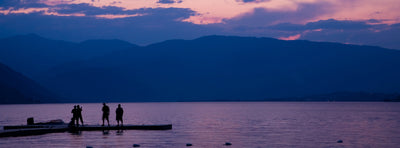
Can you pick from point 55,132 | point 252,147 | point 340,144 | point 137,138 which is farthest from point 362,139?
point 55,132

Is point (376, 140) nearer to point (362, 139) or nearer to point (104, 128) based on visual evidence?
point (362, 139)

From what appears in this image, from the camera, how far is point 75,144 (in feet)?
134

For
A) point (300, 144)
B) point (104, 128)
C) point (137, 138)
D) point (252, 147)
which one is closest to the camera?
point (252, 147)

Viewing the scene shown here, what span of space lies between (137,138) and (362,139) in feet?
60.7

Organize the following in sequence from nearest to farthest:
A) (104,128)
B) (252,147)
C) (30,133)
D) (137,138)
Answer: (252,147) < (137,138) < (30,133) < (104,128)

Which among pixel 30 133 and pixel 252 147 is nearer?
pixel 252 147

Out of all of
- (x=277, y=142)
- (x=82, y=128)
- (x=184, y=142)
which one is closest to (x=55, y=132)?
(x=82, y=128)

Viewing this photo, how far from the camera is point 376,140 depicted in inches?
1843

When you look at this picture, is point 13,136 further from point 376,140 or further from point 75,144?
point 376,140

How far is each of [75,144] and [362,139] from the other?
23.3 m

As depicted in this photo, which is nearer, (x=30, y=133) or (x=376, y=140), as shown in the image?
(x=376, y=140)

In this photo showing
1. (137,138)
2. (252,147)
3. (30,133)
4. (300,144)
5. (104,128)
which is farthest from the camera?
(104,128)

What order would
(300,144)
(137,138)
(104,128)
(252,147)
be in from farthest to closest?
(104,128)
(137,138)
(300,144)
(252,147)

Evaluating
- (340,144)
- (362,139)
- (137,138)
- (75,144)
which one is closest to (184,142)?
(137,138)
